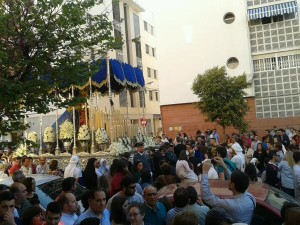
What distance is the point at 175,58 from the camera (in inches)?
1107

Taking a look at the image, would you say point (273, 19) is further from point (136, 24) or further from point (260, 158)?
point (260, 158)

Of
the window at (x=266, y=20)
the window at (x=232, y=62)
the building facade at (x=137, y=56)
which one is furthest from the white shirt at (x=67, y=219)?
the building facade at (x=137, y=56)

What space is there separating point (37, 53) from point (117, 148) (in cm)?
847

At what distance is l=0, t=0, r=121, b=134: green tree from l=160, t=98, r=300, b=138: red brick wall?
2066 centimetres

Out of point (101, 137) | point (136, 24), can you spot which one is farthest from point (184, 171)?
point (136, 24)

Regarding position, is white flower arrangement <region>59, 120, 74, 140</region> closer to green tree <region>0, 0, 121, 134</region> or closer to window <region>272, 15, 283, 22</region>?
green tree <region>0, 0, 121, 134</region>

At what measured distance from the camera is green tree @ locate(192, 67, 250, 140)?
74.1 ft

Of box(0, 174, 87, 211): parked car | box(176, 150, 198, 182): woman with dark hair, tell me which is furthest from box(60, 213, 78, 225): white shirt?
box(176, 150, 198, 182): woman with dark hair

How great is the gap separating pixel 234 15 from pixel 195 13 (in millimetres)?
2714

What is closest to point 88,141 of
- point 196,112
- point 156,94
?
point 196,112

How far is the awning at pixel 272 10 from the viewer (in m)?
25.4

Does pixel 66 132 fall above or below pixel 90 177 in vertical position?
above

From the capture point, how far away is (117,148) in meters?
14.4

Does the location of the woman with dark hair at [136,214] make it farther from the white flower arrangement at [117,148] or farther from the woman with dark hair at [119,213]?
the white flower arrangement at [117,148]
